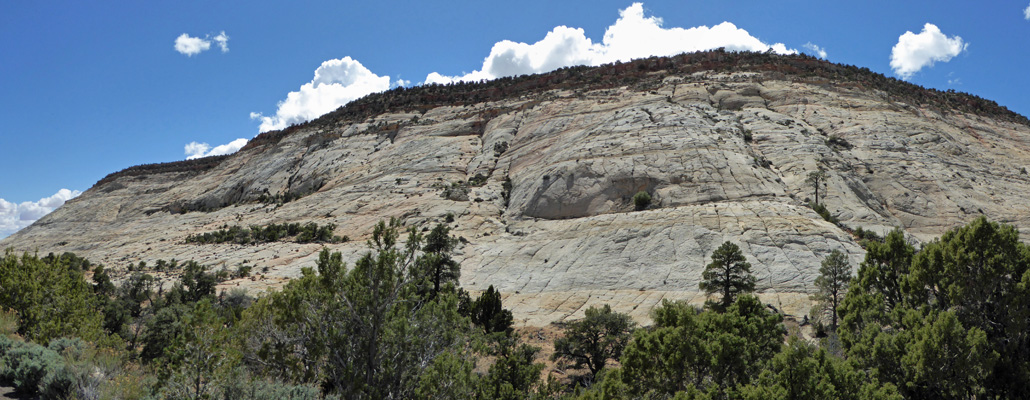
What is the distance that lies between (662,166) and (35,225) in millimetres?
85331

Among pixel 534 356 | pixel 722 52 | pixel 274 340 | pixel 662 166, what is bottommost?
pixel 534 356

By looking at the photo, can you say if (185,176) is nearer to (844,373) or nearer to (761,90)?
(761,90)

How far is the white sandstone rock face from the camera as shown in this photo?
31.6 meters

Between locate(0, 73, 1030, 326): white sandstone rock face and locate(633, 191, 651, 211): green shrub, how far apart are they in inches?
34.2

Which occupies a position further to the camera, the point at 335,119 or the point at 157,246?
the point at 335,119

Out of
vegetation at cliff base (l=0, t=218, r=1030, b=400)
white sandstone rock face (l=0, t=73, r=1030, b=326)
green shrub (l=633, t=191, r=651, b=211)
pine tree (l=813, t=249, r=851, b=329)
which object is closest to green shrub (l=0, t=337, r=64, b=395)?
vegetation at cliff base (l=0, t=218, r=1030, b=400)

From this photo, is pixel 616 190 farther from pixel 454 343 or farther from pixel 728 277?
pixel 454 343

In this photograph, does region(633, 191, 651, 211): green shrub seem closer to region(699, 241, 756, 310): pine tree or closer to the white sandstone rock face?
the white sandstone rock face

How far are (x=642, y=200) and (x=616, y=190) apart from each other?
3.08m

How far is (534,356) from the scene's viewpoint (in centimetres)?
2195

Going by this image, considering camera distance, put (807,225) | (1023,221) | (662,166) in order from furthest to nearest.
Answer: (662,166) < (1023,221) < (807,225)

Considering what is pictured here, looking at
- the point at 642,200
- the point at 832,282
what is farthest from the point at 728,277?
the point at 642,200

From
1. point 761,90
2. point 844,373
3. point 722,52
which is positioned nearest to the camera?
point 844,373

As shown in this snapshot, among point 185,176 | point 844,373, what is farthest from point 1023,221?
A: point 185,176
